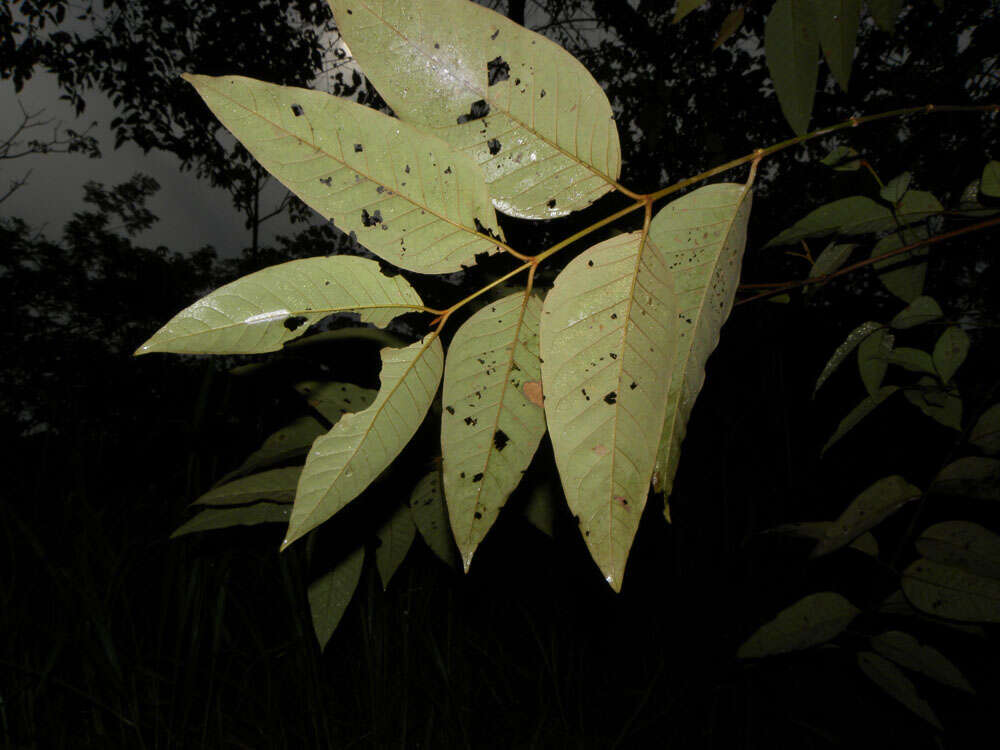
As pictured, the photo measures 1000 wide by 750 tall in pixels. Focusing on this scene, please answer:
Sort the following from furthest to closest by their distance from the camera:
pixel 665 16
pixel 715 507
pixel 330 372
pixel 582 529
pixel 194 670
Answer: pixel 665 16 < pixel 715 507 < pixel 194 670 < pixel 330 372 < pixel 582 529

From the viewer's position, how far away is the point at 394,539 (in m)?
0.45

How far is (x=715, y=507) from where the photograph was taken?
1.34 metres

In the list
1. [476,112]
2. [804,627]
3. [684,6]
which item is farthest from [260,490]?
[804,627]

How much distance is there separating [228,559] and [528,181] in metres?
1.04

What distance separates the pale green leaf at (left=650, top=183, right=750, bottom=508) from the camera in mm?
231

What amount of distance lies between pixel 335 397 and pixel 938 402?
2.35 ft

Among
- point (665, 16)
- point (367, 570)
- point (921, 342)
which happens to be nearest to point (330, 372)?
point (367, 570)

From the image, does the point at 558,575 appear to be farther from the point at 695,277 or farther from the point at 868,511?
the point at 695,277

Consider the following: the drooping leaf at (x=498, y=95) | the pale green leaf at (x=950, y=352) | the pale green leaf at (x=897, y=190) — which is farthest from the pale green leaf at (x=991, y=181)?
the drooping leaf at (x=498, y=95)

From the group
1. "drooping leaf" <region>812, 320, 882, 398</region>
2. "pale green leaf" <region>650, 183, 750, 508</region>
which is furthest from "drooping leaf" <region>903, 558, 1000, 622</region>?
Result: "pale green leaf" <region>650, 183, 750, 508</region>

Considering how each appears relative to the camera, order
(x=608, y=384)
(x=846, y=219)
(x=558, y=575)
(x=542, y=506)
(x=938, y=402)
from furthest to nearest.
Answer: (x=558, y=575) → (x=938, y=402) → (x=846, y=219) → (x=542, y=506) → (x=608, y=384)

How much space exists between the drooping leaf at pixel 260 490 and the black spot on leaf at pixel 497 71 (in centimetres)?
32

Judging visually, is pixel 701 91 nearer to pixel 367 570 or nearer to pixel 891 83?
pixel 891 83

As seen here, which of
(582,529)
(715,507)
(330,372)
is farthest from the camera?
(715,507)
